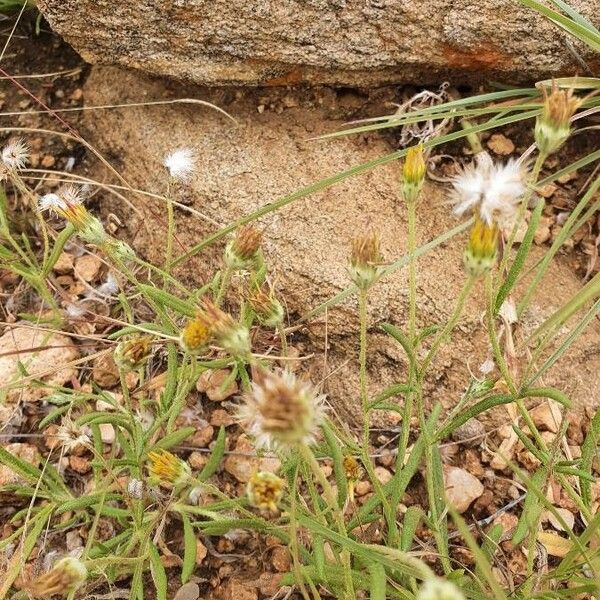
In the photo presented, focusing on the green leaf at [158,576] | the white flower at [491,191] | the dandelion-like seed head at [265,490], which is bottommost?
the green leaf at [158,576]

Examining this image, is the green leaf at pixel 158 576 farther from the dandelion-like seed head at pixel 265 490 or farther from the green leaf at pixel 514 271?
the green leaf at pixel 514 271

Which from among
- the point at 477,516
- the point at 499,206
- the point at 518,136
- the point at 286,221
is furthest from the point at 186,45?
the point at 477,516

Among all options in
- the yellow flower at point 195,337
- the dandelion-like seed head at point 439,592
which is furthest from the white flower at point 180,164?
the dandelion-like seed head at point 439,592

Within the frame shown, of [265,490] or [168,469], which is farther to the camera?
[168,469]

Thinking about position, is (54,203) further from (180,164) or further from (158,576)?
(158,576)

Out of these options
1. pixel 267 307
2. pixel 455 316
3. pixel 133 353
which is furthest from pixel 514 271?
pixel 133 353

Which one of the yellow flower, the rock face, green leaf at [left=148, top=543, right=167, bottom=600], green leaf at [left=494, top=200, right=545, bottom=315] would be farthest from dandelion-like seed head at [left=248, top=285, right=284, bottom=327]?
the rock face

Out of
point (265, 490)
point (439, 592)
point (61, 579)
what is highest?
point (439, 592)
